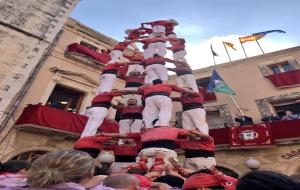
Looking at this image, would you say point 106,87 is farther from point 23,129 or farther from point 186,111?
point 23,129

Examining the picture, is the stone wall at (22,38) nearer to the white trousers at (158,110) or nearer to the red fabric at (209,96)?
the white trousers at (158,110)

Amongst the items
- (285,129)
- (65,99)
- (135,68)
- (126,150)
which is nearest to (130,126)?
(126,150)

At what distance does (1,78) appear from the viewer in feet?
31.2

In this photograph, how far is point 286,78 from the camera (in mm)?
12656

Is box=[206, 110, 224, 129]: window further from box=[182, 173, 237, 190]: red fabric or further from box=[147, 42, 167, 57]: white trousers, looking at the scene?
box=[182, 173, 237, 190]: red fabric

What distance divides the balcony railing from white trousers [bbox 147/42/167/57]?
452cm

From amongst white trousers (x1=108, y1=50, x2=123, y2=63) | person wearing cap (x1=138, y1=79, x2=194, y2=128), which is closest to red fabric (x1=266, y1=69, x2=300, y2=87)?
white trousers (x1=108, y1=50, x2=123, y2=63)

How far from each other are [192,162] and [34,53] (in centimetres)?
858

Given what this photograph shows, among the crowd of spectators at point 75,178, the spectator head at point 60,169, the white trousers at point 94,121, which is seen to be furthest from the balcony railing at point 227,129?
the spectator head at point 60,169

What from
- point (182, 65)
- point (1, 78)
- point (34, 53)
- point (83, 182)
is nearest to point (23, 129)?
point (1, 78)

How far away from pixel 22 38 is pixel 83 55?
280 centimetres

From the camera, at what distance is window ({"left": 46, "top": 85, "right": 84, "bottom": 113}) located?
11516mm

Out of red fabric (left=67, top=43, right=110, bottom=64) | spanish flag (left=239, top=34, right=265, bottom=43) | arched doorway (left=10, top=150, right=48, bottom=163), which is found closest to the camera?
arched doorway (left=10, top=150, right=48, bottom=163)

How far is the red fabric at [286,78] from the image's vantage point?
489 inches
